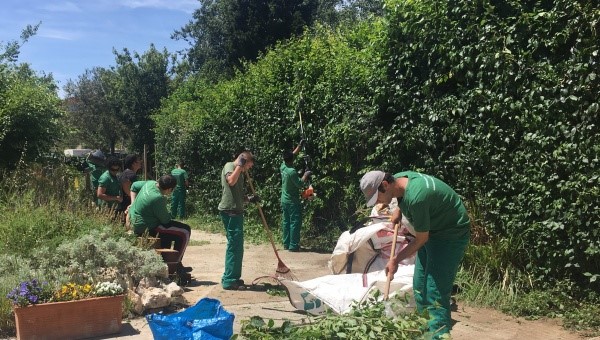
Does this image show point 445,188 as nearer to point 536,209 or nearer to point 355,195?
point 536,209

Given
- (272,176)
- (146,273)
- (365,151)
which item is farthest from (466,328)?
(272,176)

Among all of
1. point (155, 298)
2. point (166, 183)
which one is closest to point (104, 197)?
point (166, 183)

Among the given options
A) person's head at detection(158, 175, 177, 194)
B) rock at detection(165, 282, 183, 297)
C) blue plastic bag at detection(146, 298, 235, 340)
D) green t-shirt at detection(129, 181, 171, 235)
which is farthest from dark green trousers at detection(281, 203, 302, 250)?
blue plastic bag at detection(146, 298, 235, 340)

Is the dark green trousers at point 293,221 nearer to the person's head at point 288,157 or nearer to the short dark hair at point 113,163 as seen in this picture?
the person's head at point 288,157

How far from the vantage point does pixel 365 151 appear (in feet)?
32.3

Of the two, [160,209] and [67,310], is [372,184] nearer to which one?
[67,310]

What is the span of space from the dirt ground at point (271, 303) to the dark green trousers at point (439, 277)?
1.21 meters

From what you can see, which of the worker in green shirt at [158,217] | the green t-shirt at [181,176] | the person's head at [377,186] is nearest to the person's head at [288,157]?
the worker in green shirt at [158,217]

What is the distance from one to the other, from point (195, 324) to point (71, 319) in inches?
77.2

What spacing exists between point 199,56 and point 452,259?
1229 inches

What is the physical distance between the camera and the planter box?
5707 mm

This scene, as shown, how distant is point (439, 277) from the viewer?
479 centimetres

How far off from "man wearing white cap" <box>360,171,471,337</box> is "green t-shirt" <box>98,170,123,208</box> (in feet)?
20.2

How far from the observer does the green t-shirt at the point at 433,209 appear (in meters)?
4.60
